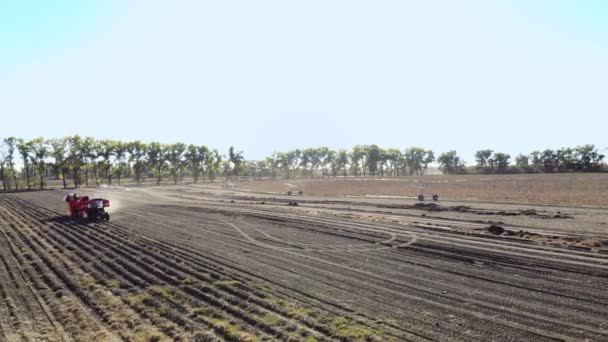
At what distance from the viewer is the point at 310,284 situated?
1501 cm

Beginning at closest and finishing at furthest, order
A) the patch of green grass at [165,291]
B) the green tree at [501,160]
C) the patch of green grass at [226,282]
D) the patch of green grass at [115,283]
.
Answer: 1. the patch of green grass at [165,291]
2. the patch of green grass at [226,282]
3. the patch of green grass at [115,283]
4. the green tree at [501,160]

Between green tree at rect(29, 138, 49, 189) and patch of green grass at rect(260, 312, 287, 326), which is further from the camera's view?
green tree at rect(29, 138, 49, 189)

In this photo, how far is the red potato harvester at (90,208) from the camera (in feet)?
113

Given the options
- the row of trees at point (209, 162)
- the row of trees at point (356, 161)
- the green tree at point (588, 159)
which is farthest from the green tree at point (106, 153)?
the green tree at point (588, 159)

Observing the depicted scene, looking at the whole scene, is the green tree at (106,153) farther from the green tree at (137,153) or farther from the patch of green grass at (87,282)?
the patch of green grass at (87,282)

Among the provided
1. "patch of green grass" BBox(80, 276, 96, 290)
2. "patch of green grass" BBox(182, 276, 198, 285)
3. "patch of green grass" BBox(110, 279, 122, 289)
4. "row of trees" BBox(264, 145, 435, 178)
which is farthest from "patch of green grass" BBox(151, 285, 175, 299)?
"row of trees" BBox(264, 145, 435, 178)

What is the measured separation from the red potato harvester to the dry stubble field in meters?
6.01

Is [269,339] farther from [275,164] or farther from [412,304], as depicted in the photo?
[275,164]

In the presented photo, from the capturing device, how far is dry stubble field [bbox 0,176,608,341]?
11062 mm

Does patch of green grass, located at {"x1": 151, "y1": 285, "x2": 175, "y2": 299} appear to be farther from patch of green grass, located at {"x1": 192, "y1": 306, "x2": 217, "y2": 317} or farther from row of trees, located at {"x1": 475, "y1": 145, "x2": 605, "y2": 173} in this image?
row of trees, located at {"x1": 475, "y1": 145, "x2": 605, "y2": 173}

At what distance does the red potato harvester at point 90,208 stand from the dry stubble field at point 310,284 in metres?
6.01

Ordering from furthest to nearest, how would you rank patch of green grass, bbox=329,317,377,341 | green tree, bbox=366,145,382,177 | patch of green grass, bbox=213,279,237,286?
green tree, bbox=366,145,382,177
patch of green grass, bbox=213,279,237,286
patch of green grass, bbox=329,317,377,341

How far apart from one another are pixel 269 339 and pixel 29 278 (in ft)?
39.4

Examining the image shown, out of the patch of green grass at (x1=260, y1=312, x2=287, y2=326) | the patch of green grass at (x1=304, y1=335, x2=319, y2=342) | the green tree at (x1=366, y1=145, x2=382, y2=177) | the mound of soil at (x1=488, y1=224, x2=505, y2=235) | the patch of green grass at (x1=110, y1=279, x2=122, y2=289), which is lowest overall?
the mound of soil at (x1=488, y1=224, x2=505, y2=235)
